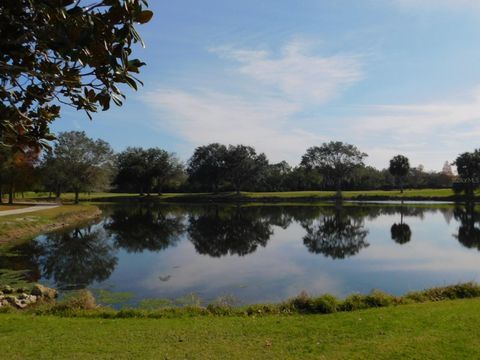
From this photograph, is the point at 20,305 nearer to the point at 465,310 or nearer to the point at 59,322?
the point at 59,322

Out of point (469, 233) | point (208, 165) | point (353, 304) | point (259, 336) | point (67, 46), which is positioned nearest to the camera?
point (67, 46)

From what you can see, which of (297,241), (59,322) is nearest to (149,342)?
(59,322)

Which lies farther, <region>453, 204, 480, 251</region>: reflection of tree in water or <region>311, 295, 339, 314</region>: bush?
<region>453, 204, 480, 251</region>: reflection of tree in water

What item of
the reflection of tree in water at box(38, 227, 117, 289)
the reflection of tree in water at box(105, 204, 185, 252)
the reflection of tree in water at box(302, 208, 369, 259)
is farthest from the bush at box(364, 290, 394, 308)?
the reflection of tree in water at box(105, 204, 185, 252)

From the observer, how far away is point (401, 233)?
33375mm

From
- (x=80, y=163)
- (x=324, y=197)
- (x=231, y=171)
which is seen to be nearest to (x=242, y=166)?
(x=231, y=171)

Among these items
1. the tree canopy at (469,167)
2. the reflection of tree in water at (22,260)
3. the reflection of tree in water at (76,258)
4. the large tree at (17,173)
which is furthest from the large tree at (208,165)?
the reflection of tree in water at (22,260)

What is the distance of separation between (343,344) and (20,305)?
32.3ft

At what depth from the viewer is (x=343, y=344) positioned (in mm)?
7488

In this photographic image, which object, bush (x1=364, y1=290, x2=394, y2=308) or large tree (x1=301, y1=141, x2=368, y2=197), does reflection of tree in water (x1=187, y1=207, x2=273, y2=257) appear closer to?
bush (x1=364, y1=290, x2=394, y2=308)

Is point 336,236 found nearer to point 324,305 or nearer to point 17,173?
point 324,305

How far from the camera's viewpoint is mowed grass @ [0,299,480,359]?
707cm

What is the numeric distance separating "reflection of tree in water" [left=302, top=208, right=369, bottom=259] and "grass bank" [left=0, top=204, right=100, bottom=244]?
19181mm

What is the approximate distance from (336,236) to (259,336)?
25.5 meters
